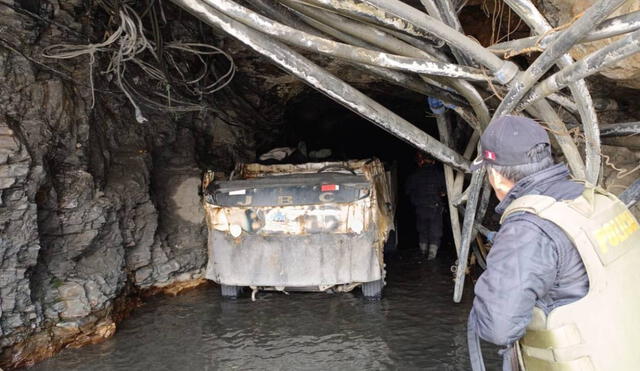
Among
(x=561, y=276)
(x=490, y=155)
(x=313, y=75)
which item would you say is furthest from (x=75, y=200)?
(x=561, y=276)

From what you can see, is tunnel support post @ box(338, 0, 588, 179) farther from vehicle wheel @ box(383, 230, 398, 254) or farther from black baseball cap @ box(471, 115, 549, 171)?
vehicle wheel @ box(383, 230, 398, 254)

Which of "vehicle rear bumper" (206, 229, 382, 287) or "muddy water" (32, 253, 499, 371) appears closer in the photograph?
"muddy water" (32, 253, 499, 371)

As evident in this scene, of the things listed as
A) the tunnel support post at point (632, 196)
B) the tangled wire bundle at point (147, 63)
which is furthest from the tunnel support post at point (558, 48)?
the tangled wire bundle at point (147, 63)

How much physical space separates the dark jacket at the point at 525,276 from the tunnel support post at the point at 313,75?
6.95ft

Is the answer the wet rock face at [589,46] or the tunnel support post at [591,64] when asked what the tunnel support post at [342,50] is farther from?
the wet rock face at [589,46]

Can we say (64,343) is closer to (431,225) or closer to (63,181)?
(63,181)

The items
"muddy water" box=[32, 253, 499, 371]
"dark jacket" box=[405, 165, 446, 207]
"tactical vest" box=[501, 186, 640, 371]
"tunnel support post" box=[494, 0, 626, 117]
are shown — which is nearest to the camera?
"tactical vest" box=[501, 186, 640, 371]

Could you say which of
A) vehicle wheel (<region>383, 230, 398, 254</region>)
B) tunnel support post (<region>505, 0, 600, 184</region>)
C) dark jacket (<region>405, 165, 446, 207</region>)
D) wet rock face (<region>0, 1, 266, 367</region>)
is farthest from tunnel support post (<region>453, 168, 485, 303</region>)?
wet rock face (<region>0, 1, 266, 367</region>)

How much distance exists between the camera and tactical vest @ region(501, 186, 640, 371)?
1844 millimetres

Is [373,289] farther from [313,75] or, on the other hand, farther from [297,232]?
[313,75]

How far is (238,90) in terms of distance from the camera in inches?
314

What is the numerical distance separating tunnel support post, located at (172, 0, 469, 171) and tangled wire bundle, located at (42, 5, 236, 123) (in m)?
1.25

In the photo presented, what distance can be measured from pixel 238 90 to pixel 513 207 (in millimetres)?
6534

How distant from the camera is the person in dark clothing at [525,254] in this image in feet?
6.07
